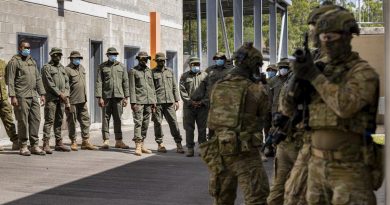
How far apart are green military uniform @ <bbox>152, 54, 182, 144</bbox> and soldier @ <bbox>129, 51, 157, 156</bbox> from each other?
0.38 ft

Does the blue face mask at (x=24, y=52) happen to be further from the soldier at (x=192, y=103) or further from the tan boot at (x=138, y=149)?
the soldier at (x=192, y=103)

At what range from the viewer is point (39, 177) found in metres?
9.72

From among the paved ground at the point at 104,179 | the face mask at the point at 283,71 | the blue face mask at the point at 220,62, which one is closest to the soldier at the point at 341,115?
the paved ground at the point at 104,179

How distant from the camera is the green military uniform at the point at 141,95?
40.9 ft

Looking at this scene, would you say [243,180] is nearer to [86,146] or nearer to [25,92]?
[25,92]

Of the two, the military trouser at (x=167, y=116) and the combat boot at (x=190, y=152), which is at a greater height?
the military trouser at (x=167, y=116)

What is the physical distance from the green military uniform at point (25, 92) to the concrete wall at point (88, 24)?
73.5 inches

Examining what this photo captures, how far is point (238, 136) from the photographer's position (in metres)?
5.71

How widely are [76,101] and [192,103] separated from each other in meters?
2.41

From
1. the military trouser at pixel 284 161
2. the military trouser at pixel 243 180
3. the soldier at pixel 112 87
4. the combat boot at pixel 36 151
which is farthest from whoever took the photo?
the soldier at pixel 112 87

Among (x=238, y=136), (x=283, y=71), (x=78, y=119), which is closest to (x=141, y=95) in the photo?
(x=78, y=119)

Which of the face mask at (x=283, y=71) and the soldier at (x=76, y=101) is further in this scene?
the soldier at (x=76, y=101)

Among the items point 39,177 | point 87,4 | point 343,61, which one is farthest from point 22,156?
point 343,61

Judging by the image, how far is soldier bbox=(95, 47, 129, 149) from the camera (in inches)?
507
